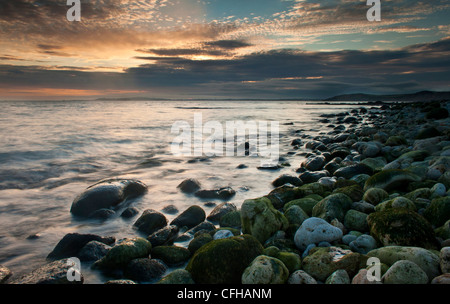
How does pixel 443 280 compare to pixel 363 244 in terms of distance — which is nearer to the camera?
pixel 443 280

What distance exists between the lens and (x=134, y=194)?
6055mm

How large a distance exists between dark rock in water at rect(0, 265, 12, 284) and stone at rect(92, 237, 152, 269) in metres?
0.94

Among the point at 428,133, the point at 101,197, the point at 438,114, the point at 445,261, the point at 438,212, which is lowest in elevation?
the point at 101,197

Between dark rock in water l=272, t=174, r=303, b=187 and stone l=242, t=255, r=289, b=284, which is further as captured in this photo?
dark rock in water l=272, t=174, r=303, b=187

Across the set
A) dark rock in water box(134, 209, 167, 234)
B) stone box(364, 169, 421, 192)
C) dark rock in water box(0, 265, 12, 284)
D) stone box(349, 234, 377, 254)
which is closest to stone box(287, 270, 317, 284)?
stone box(349, 234, 377, 254)

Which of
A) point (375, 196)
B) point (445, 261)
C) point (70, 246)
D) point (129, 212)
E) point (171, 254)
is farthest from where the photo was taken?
point (129, 212)

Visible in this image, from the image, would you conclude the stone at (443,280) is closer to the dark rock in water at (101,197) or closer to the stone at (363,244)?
the stone at (363,244)

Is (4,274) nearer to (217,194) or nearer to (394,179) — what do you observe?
(217,194)

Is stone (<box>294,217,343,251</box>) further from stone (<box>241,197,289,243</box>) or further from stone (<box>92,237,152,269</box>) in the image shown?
stone (<box>92,237,152,269</box>)

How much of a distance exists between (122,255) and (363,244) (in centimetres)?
273

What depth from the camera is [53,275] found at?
275cm

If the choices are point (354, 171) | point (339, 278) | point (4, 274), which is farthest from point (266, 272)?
point (354, 171)

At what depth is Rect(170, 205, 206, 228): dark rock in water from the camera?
14.4 feet

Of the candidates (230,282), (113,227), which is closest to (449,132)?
(230,282)
